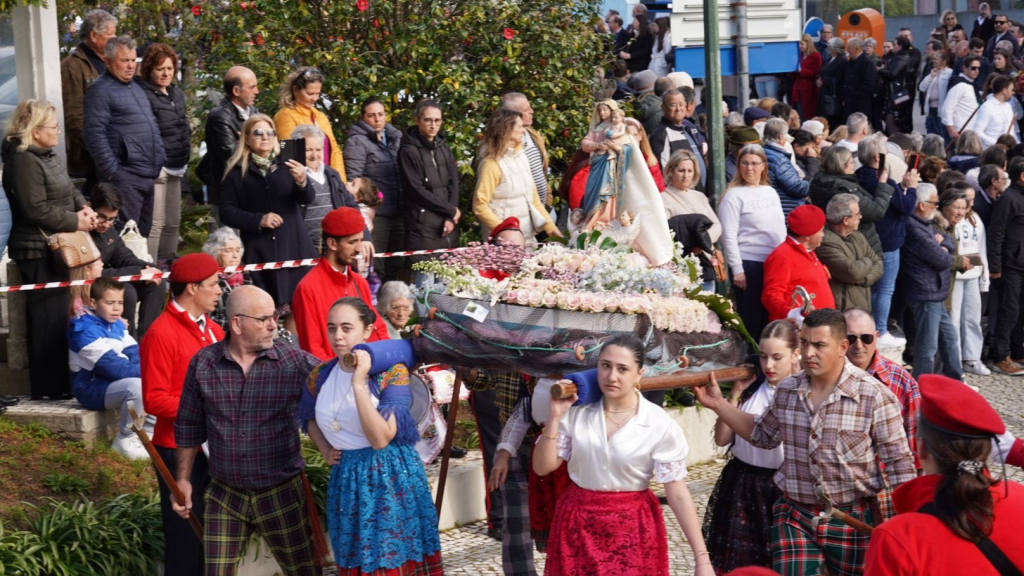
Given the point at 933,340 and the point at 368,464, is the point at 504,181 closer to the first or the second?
the point at 933,340

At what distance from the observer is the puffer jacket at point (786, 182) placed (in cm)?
1151

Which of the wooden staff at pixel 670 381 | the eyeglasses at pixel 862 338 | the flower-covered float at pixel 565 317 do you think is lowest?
the wooden staff at pixel 670 381

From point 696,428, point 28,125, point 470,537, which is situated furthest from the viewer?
point 696,428

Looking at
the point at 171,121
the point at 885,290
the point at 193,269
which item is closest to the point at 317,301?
the point at 193,269

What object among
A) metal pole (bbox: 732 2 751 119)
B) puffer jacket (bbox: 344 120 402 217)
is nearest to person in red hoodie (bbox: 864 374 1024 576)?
metal pole (bbox: 732 2 751 119)

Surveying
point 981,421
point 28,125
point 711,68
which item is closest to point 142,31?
point 28,125

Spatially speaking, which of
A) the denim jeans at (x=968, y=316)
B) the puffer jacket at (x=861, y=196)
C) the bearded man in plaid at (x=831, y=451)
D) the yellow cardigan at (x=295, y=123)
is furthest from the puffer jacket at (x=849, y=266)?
the bearded man in plaid at (x=831, y=451)

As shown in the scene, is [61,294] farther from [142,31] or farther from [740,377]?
[142,31]

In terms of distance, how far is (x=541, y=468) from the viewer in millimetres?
5977

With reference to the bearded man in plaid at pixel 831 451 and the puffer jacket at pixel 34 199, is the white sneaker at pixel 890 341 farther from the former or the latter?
the puffer jacket at pixel 34 199

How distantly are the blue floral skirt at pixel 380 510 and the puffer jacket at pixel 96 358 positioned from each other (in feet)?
8.14

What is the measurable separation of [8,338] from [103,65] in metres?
2.50

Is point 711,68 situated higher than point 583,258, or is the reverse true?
point 711,68

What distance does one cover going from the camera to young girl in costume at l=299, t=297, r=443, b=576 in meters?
6.33
